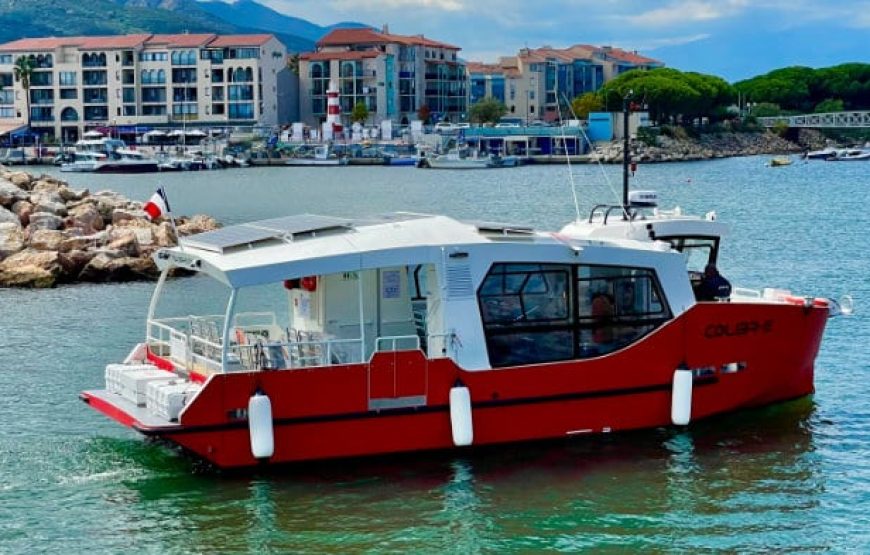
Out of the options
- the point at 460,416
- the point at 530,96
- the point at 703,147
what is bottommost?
the point at 460,416

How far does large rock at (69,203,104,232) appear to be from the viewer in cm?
4028

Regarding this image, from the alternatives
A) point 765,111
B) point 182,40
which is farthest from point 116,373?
point 765,111

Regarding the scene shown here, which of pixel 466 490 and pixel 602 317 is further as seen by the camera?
pixel 602 317

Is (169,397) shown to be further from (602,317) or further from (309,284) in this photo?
(602,317)

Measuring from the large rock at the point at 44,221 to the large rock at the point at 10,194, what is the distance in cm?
257

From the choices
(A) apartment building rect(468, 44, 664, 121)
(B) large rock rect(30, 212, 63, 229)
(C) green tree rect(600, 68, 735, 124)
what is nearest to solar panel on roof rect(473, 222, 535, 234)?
(B) large rock rect(30, 212, 63, 229)

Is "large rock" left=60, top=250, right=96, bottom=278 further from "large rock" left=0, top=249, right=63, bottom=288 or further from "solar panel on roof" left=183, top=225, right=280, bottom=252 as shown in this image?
"solar panel on roof" left=183, top=225, right=280, bottom=252

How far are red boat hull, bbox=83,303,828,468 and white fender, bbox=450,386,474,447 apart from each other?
0.10 metres

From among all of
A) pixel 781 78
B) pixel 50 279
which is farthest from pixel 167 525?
pixel 781 78

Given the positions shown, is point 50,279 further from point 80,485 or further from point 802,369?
point 802,369

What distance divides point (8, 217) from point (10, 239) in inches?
92.1

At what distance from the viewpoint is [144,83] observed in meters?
144

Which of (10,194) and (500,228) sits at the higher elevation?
(500,228)

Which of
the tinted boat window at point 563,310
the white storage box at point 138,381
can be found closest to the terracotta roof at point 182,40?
the white storage box at point 138,381
